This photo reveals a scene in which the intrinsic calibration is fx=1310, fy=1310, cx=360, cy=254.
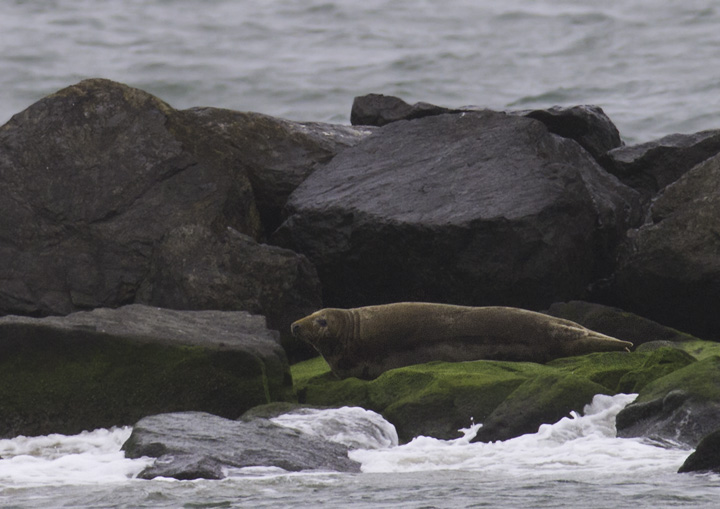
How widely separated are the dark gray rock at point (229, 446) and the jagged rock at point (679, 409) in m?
1.75

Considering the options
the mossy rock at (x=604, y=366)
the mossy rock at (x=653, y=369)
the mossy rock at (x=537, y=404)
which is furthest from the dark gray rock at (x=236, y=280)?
the mossy rock at (x=653, y=369)

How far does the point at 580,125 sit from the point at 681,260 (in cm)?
353

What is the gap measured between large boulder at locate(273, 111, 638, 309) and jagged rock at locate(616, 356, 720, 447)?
3437 millimetres

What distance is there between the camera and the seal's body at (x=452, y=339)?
1009 centimetres

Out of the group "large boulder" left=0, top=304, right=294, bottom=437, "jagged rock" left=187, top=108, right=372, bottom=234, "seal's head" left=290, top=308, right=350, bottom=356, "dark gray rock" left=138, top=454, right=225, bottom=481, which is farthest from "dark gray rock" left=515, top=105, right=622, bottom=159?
"dark gray rock" left=138, top=454, right=225, bottom=481

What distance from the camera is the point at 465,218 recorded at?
37.8 feet

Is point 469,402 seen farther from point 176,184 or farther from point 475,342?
point 176,184

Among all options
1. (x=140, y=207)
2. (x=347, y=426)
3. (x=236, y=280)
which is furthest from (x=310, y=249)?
(x=347, y=426)

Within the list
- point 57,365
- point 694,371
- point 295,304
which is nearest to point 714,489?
point 694,371

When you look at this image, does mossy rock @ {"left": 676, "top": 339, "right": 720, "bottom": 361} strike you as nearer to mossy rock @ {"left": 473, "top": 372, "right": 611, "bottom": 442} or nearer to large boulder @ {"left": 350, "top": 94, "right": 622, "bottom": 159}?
mossy rock @ {"left": 473, "top": 372, "right": 611, "bottom": 442}

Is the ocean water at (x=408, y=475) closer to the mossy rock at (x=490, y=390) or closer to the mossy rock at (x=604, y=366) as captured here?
the mossy rock at (x=490, y=390)

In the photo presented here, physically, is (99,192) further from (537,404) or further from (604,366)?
(537,404)

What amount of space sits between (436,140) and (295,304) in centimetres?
256

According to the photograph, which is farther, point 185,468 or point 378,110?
point 378,110
